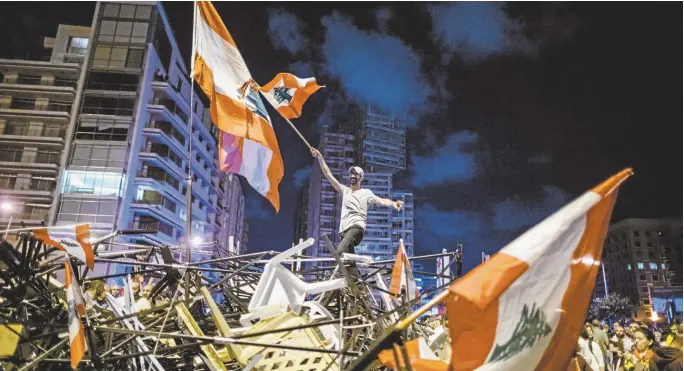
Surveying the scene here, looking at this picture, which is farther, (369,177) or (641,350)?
(369,177)

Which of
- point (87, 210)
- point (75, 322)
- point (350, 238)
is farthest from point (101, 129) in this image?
point (75, 322)

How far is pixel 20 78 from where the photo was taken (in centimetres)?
5144

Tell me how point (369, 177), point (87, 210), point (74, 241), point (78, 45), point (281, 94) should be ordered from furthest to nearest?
point (369, 177) < point (78, 45) < point (87, 210) < point (281, 94) < point (74, 241)

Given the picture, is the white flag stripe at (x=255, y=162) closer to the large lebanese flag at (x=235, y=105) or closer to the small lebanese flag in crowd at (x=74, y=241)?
the large lebanese flag at (x=235, y=105)

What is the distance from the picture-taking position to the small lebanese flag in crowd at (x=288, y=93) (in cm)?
811

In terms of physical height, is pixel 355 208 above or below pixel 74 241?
above

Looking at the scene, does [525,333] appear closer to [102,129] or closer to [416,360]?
[416,360]

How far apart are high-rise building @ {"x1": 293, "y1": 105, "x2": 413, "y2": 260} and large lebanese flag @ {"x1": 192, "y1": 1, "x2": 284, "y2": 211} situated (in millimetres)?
78168

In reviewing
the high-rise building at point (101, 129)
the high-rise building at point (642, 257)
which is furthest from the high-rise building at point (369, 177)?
the high-rise building at point (642, 257)

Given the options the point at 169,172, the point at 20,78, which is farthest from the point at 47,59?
the point at 169,172

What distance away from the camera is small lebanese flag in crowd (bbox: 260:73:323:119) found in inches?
319

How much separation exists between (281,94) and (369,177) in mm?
88649

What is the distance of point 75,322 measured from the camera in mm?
3797

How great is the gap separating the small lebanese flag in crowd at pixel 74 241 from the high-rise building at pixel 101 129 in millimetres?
40325
